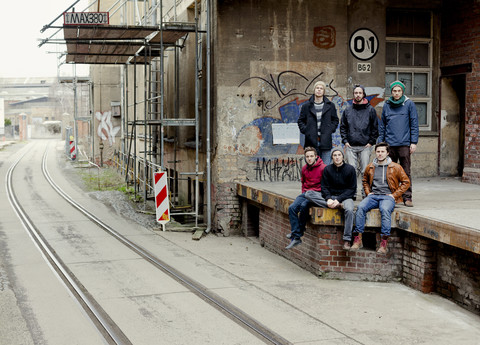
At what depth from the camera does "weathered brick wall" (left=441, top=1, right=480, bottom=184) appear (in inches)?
508

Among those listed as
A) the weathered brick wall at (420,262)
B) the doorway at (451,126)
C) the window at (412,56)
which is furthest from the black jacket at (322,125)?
the doorway at (451,126)

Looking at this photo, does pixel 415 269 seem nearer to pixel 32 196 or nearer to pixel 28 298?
pixel 28 298

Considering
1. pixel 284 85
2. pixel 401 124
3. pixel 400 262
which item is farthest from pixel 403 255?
pixel 284 85

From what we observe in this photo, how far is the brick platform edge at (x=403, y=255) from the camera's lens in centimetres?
787

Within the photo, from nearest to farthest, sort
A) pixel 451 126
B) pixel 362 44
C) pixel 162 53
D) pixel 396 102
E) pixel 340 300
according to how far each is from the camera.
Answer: pixel 340 300
pixel 396 102
pixel 362 44
pixel 451 126
pixel 162 53

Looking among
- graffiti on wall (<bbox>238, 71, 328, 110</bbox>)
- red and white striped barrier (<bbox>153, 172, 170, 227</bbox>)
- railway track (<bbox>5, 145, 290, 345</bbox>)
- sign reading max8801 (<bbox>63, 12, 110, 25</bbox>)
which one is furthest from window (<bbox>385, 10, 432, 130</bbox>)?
railway track (<bbox>5, 145, 290, 345</bbox>)

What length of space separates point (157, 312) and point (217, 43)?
713 centimetres

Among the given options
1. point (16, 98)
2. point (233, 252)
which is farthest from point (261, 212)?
point (16, 98)

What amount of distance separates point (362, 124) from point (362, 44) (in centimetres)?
416

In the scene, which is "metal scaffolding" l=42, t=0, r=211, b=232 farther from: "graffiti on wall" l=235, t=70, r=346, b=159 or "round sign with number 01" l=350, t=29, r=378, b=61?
"round sign with number 01" l=350, t=29, r=378, b=61

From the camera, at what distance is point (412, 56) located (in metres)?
14.1

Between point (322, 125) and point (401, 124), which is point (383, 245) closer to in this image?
point (401, 124)

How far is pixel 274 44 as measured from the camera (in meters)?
13.3

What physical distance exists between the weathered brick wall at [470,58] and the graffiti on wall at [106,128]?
21357 millimetres
